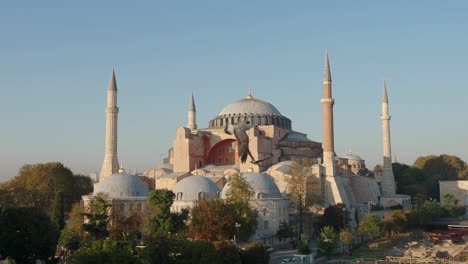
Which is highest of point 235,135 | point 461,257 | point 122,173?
point 235,135

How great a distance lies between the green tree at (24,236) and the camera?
17375 mm

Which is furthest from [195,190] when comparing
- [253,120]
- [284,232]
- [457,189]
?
[457,189]

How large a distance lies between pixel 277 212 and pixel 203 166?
1262 cm

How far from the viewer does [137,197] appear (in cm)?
2725

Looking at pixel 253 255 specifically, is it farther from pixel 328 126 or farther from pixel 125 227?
pixel 328 126

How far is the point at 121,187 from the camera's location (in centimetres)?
2750

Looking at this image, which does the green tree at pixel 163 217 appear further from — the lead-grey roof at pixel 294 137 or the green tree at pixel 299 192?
the lead-grey roof at pixel 294 137

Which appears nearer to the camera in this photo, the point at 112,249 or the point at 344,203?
the point at 112,249

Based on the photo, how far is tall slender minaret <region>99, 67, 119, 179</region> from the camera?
1324 inches

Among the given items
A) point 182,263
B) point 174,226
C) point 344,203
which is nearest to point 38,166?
point 174,226

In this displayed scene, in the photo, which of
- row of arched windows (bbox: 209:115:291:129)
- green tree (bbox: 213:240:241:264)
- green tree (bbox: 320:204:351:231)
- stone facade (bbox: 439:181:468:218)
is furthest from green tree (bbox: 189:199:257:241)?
stone facade (bbox: 439:181:468:218)

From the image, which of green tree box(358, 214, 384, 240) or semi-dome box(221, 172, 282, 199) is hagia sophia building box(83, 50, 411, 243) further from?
green tree box(358, 214, 384, 240)

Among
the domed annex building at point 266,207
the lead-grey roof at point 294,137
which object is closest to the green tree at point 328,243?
the domed annex building at point 266,207

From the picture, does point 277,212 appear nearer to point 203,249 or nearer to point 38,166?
point 203,249
